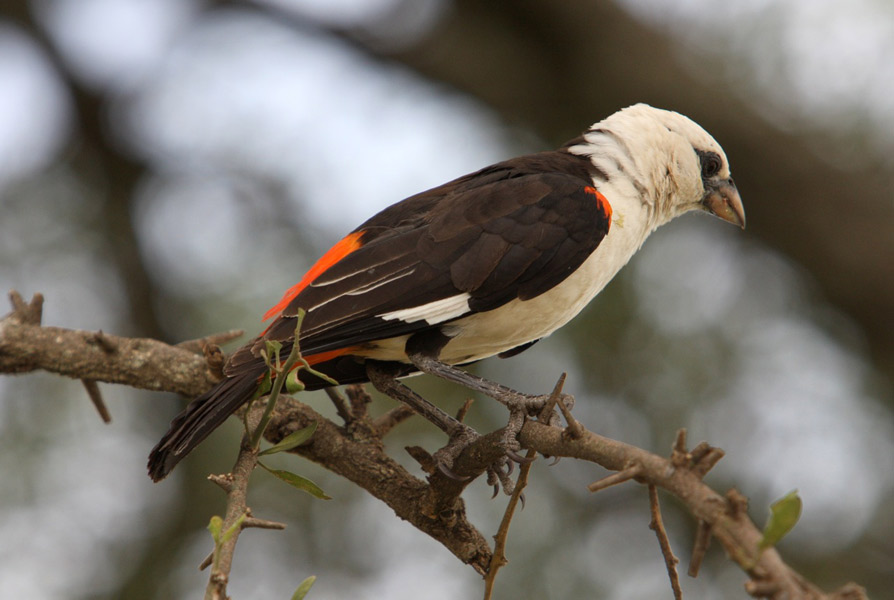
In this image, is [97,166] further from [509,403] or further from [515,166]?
[509,403]

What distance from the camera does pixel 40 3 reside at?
6340 millimetres

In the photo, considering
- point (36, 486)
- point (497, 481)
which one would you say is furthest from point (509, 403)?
point (36, 486)

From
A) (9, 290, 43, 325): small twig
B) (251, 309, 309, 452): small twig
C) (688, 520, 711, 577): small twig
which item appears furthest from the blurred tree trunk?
(688, 520, 711, 577): small twig

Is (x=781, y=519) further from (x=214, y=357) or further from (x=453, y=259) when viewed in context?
(x=214, y=357)

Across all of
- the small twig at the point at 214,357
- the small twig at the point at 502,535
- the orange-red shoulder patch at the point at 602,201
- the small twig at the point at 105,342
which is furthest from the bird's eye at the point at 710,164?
the small twig at the point at 105,342

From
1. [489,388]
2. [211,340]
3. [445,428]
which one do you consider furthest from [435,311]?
[211,340]

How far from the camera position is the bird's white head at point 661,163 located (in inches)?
137

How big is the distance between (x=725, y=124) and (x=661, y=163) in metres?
2.13

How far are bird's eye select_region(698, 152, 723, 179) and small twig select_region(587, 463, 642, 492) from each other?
2403mm

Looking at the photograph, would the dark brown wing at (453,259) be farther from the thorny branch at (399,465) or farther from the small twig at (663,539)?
the small twig at (663,539)

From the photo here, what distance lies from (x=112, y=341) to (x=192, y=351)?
0.30 metres

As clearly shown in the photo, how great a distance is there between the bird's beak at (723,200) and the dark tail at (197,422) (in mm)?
2177

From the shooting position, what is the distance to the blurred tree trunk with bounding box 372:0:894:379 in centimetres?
546

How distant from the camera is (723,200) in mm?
3877
